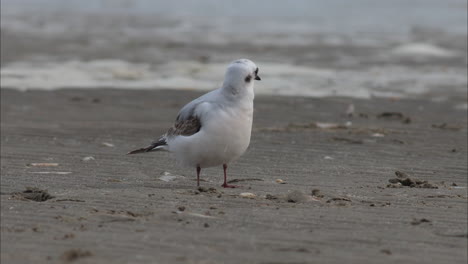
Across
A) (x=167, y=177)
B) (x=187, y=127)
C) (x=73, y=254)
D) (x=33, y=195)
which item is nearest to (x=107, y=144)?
(x=167, y=177)

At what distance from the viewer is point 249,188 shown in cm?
741

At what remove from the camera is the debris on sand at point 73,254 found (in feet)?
16.2

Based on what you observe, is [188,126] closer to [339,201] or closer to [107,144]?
[339,201]

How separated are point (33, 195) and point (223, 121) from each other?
136 centimetres

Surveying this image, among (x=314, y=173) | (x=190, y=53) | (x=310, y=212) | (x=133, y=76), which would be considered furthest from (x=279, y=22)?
(x=310, y=212)

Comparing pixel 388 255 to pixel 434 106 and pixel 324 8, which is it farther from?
pixel 324 8

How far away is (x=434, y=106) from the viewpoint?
12992 mm

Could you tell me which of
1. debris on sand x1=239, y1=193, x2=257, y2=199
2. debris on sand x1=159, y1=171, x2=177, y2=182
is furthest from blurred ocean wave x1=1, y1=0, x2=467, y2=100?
debris on sand x1=239, y1=193, x2=257, y2=199

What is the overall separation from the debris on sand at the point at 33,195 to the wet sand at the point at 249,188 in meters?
0.01

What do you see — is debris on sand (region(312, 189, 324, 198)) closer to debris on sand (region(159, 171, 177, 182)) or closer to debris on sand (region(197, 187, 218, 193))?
debris on sand (region(197, 187, 218, 193))

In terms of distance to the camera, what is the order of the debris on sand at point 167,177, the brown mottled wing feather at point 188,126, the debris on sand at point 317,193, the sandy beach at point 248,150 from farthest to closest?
the debris on sand at point 167,177 < the brown mottled wing feather at point 188,126 < the debris on sand at point 317,193 < the sandy beach at point 248,150

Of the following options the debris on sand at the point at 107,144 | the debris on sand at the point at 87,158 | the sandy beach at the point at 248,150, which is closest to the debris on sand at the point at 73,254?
the sandy beach at the point at 248,150

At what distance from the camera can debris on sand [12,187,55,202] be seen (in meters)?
6.64

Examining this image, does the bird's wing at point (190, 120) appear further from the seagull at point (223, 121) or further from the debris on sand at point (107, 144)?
the debris on sand at point (107, 144)
